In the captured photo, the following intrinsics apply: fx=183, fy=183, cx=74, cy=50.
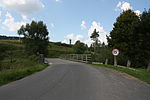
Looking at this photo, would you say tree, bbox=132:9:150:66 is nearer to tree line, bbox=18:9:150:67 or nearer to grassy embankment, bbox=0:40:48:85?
tree line, bbox=18:9:150:67

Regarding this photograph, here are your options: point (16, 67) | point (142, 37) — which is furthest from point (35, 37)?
point (142, 37)

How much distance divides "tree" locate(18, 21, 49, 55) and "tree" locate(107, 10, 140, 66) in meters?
35.0

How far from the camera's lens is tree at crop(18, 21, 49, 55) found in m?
54.2

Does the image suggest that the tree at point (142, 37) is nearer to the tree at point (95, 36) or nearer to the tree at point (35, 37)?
the tree at point (35, 37)

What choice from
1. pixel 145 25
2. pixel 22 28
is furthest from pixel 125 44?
pixel 22 28

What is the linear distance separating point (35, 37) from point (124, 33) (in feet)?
130

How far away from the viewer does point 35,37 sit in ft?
187

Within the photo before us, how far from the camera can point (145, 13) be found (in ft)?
64.5

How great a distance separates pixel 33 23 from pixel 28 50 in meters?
10.1

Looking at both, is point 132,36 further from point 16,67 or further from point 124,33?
point 16,67

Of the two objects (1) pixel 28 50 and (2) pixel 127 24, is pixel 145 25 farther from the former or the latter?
(1) pixel 28 50

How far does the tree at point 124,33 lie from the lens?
21.4 metres

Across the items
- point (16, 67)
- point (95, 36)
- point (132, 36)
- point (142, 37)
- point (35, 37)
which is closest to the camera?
point (142, 37)

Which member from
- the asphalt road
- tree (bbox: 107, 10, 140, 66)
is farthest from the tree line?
the asphalt road
